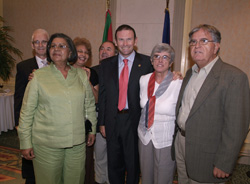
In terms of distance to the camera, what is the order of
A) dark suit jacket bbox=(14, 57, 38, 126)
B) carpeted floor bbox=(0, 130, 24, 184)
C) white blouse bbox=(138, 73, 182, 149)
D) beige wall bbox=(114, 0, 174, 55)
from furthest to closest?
beige wall bbox=(114, 0, 174, 55) → carpeted floor bbox=(0, 130, 24, 184) → dark suit jacket bbox=(14, 57, 38, 126) → white blouse bbox=(138, 73, 182, 149)

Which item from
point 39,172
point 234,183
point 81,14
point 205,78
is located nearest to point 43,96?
point 39,172

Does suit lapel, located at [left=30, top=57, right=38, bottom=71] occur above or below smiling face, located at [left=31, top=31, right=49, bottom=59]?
below

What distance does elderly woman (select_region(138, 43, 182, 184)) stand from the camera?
196 cm

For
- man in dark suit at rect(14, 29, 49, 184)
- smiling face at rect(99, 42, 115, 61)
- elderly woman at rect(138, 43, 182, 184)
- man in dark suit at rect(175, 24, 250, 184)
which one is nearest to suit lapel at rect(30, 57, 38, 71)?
man in dark suit at rect(14, 29, 49, 184)

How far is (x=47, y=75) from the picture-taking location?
1.82 meters

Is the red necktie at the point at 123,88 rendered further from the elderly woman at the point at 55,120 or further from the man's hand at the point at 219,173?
the man's hand at the point at 219,173

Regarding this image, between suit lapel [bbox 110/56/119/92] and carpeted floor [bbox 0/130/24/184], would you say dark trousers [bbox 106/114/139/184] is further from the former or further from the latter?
carpeted floor [bbox 0/130/24/184]

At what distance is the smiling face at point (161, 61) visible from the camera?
201 cm

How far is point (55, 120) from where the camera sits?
1776 mm

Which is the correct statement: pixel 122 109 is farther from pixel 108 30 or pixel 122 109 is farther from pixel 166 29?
pixel 108 30

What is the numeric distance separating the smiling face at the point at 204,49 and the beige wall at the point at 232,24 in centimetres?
256

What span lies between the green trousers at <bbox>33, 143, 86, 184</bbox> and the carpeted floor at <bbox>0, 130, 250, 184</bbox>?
1.37 m

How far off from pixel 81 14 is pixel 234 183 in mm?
4993

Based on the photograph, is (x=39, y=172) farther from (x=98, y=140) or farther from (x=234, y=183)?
(x=234, y=183)
